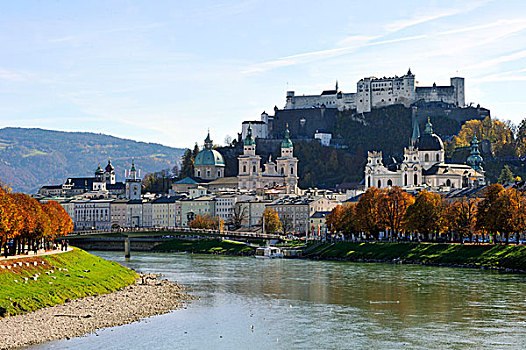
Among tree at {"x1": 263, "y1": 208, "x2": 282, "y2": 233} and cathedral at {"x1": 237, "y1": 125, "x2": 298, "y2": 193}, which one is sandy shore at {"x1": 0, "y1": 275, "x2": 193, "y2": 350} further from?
cathedral at {"x1": 237, "y1": 125, "x2": 298, "y2": 193}

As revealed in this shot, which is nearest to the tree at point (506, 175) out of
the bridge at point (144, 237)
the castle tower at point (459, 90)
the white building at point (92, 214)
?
the castle tower at point (459, 90)

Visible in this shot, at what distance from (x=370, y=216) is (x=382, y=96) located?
77.5 m

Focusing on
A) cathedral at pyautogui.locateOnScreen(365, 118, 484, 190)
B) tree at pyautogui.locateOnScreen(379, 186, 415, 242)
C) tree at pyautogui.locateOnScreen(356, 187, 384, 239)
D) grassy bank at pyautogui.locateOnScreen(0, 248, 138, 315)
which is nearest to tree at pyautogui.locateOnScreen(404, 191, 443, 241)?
tree at pyautogui.locateOnScreen(379, 186, 415, 242)

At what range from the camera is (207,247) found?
94.9 m

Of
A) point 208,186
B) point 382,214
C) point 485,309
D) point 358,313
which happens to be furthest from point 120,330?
point 208,186

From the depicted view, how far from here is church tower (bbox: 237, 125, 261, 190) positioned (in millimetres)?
152250

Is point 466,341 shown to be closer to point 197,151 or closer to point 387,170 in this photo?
point 387,170

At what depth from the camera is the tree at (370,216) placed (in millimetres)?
82000

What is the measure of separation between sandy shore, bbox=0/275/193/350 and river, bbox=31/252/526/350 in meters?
0.75

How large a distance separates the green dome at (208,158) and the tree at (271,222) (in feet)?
164

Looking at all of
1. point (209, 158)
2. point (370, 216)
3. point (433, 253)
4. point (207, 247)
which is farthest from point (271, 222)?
point (209, 158)

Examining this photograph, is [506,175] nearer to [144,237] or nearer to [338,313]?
[144,237]

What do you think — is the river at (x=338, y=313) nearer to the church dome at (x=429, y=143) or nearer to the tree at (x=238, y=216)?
the tree at (x=238, y=216)

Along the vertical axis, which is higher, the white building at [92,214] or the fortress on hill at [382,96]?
the fortress on hill at [382,96]
